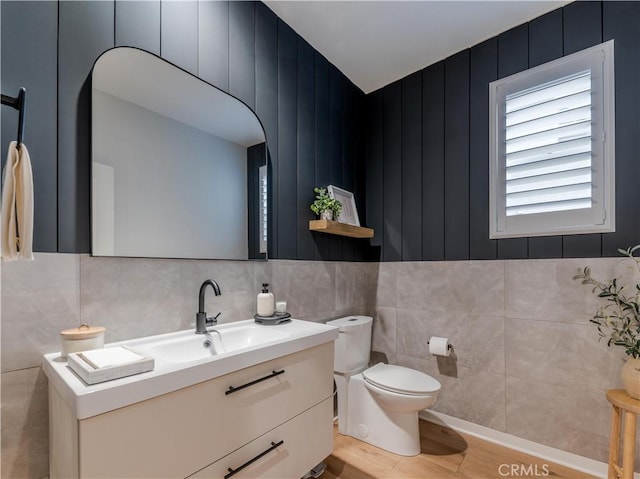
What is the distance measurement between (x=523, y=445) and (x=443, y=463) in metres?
0.56

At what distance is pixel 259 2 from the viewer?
1.96 metres

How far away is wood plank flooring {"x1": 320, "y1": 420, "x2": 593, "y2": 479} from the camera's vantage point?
1.79 meters

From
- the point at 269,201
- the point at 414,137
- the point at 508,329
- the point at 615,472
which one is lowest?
the point at 615,472

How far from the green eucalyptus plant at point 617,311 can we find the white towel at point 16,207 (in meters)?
2.40

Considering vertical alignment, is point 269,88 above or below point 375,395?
above

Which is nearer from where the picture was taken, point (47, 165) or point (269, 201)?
point (47, 165)

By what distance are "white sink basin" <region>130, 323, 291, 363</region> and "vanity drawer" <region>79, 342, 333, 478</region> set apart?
15cm

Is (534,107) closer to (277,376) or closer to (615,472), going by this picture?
(615,472)

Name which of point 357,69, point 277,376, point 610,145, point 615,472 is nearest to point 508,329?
point 615,472

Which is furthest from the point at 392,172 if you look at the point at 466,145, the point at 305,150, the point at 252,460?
the point at 252,460

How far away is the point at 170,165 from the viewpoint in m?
1.51

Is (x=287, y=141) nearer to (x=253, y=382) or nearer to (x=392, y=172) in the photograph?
(x=392, y=172)

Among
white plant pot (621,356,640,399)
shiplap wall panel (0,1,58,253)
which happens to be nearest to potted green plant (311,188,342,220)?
shiplap wall panel (0,1,58,253)

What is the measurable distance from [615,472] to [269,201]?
2217 mm
